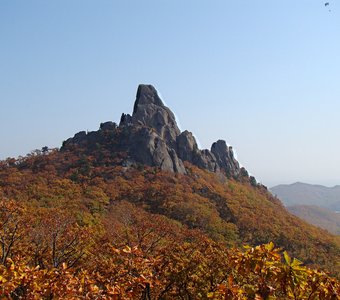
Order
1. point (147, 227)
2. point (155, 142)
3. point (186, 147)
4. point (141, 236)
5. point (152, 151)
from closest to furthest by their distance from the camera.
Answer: point (141, 236)
point (147, 227)
point (152, 151)
point (155, 142)
point (186, 147)

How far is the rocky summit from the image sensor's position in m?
88.7

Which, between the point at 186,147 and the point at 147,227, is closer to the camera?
the point at 147,227

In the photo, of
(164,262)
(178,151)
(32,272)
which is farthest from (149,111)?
(32,272)

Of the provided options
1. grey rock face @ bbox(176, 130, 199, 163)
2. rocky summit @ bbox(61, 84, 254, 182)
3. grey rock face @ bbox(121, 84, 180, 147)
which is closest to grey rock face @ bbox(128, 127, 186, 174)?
rocky summit @ bbox(61, 84, 254, 182)

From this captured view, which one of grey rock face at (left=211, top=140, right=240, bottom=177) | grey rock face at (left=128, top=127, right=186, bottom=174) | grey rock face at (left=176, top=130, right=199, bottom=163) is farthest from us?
grey rock face at (left=211, top=140, right=240, bottom=177)

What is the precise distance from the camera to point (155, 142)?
90.2 meters

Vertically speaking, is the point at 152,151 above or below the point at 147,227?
above

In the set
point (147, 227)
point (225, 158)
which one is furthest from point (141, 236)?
point (225, 158)

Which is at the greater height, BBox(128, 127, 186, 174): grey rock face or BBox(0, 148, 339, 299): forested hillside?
BBox(128, 127, 186, 174): grey rock face

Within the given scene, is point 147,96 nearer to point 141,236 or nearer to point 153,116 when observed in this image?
point 153,116

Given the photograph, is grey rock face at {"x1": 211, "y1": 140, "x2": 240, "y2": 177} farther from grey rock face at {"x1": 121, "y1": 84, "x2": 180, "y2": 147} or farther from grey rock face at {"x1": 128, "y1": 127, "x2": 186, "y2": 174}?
grey rock face at {"x1": 128, "y1": 127, "x2": 186, "y2": 174}

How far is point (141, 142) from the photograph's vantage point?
294ft

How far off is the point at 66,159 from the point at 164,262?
79589 mm

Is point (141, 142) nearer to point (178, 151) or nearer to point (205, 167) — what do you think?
point (178, 151)
